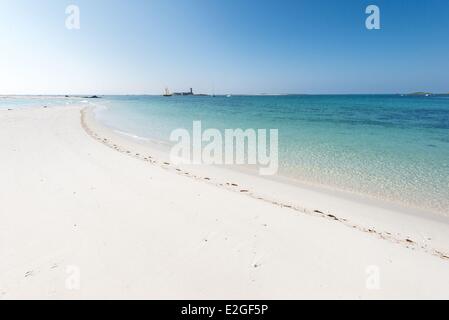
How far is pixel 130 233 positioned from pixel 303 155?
10.9 m

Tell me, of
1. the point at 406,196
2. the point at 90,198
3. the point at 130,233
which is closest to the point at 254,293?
the point at 130,233

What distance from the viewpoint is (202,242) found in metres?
4.83

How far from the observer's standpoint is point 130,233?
5.02 metres

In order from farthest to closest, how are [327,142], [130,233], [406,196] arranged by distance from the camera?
[327,142], [406,196], [130,233]

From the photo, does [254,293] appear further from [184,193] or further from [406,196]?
[406,196]

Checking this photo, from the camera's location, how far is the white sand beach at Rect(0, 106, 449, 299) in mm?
3684

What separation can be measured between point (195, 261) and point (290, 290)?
1607 millimetres

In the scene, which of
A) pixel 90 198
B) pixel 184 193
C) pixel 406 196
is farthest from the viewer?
pixel 406 196

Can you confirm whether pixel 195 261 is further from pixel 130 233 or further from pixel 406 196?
pixel 406 196

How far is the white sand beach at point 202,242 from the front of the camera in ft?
12.1

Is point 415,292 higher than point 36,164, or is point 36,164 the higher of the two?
point 36,164

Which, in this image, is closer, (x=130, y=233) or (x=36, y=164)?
(x=130, y=233)
